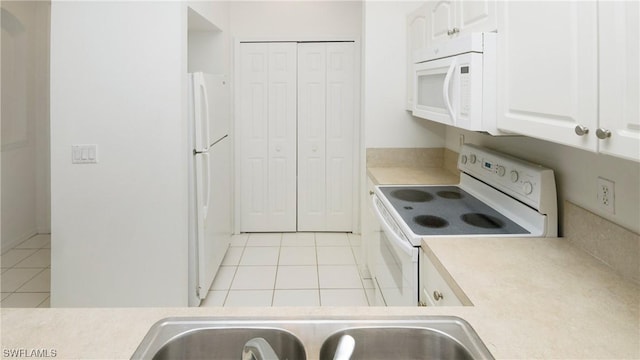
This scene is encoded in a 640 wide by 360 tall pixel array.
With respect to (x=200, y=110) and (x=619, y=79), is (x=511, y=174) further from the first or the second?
(x=200, y=110)

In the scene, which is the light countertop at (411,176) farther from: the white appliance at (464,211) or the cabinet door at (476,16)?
the cabinet door at (476,16)

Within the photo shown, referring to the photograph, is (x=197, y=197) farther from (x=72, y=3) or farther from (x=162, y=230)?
(x=72, y=3)

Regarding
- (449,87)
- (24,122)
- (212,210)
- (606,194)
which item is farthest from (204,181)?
(24,122)

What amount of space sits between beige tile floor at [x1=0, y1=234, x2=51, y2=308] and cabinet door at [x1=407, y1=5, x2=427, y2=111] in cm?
295

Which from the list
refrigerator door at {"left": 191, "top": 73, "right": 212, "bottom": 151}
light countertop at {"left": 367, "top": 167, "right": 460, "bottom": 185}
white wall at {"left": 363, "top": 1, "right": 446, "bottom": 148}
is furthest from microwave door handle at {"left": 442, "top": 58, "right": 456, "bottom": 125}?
refrigerator door at {"left": 191, "top": 73, "right": 212, "bottom": 151}

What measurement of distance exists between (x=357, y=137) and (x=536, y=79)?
323 cm

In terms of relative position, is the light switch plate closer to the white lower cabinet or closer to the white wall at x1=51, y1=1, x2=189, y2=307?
the white wall at x1=51, y1=1, x2=189, y2=307

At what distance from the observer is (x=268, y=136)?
4680mm

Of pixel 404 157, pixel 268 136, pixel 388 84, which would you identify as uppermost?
pixel 388 84

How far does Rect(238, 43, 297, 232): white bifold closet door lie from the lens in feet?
15.0

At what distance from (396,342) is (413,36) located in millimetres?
2631

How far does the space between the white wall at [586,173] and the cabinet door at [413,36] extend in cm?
97

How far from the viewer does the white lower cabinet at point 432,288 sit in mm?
1420

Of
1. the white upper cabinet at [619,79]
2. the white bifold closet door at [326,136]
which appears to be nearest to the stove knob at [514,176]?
the white upper cabinet at [619,79]
